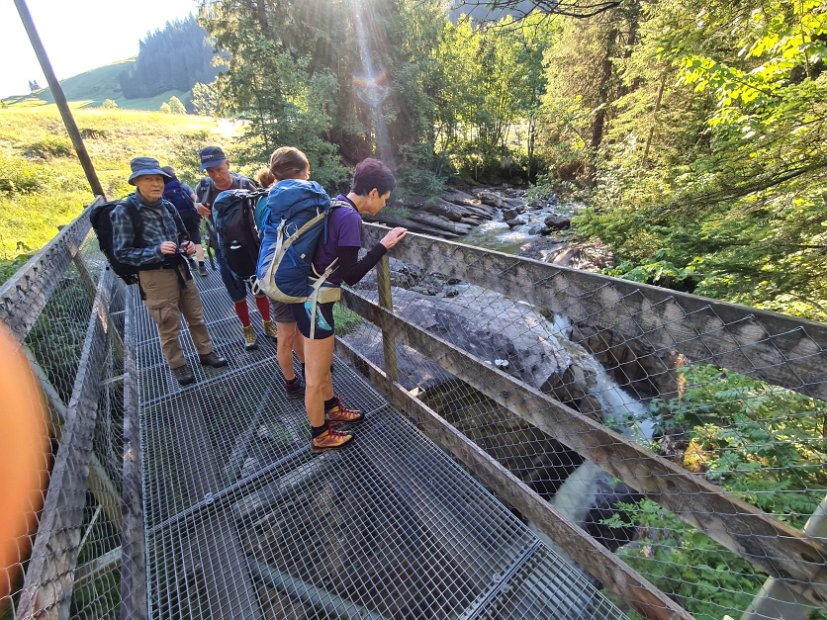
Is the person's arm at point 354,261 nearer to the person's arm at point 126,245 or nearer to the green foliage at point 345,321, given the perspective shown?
the person's arm at point 126,245

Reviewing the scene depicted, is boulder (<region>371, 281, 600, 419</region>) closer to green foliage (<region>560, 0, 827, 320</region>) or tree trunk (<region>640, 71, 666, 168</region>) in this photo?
green foliage (<region>560, 0, 827, 320</region>)

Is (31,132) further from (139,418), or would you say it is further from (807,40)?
(807,40)

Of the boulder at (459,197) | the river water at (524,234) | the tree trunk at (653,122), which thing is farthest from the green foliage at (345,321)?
the boulder at (459,197)

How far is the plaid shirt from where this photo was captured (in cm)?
298

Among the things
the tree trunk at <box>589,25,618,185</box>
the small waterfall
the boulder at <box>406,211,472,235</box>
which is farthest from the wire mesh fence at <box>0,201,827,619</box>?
the boulder at <box>406,211,472,235</box>

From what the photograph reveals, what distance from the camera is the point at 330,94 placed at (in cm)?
1516

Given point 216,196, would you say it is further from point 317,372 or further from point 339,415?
point 339,415

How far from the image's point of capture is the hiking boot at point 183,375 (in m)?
3.55

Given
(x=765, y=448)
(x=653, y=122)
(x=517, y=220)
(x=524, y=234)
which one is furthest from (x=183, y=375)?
(x=517, y=220)

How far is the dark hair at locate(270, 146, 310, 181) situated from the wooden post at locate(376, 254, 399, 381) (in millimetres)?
815

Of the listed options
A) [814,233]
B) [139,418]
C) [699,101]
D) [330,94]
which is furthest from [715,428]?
[330,94]

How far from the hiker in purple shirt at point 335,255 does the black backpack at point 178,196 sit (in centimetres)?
265

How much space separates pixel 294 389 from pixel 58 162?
76.3ft

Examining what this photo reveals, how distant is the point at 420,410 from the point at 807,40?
14.8 feet
